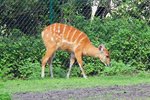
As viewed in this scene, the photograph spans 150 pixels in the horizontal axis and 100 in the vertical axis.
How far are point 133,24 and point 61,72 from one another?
265 cm

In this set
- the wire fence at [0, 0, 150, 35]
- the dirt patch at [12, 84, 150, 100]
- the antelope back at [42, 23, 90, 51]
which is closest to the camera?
the dirt patch at [12, 84, 150, 100]

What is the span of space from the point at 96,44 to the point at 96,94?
6.11m

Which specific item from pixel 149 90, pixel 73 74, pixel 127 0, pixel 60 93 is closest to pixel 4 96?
pixel 60 93

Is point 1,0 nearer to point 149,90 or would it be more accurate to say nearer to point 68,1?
point 68,1

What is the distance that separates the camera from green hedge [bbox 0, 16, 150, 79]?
14.1m

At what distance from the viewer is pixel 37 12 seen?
49.6ft

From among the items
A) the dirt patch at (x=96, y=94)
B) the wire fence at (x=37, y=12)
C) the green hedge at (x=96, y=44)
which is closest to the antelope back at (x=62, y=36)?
the green hedge at (x=96, y=44)

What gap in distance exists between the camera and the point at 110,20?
15734mm

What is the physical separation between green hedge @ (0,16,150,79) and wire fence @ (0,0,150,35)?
26 cm

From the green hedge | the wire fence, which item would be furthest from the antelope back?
the wire fence

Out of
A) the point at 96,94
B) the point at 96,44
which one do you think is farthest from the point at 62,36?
the point at 96,94

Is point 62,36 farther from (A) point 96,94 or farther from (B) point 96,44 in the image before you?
(A) point 96,94

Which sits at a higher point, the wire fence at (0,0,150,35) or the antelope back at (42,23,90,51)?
the wire fence at (0,0,150,35)

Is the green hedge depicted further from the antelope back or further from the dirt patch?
the dirt patch
